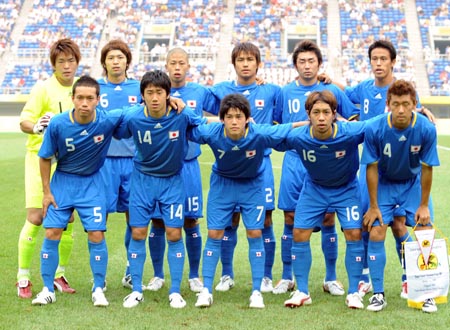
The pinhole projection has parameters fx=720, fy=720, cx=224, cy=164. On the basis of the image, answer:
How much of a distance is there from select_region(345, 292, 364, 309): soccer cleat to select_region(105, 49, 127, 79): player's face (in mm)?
2758

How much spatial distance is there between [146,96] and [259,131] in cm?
93

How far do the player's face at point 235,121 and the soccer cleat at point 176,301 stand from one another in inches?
52.7

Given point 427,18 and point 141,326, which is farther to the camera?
point 427,18

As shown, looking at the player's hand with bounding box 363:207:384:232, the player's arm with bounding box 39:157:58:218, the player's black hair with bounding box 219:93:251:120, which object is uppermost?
the player's black hair with bounding box 219:93:251:120

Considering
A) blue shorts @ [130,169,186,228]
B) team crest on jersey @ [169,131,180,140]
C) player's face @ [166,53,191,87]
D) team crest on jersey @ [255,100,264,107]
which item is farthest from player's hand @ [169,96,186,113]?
team crest on jersey @ [255,100,264,107]

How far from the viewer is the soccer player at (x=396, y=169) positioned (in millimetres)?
5422

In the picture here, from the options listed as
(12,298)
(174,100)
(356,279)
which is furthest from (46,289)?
(356,279)

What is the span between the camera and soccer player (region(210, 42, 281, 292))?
6297 millimetres

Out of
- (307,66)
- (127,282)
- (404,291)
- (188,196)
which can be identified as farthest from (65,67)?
(404,291)

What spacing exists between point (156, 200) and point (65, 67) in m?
1.38

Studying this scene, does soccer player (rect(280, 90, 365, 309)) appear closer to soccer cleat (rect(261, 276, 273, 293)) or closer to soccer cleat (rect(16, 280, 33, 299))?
soccer cleat (rect(261, 276, 273, 293))

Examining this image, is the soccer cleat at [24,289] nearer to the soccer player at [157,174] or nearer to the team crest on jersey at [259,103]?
the soccer player at [157,174]

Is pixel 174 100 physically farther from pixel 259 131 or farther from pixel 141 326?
pixel 141 326

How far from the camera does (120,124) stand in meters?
5.85
